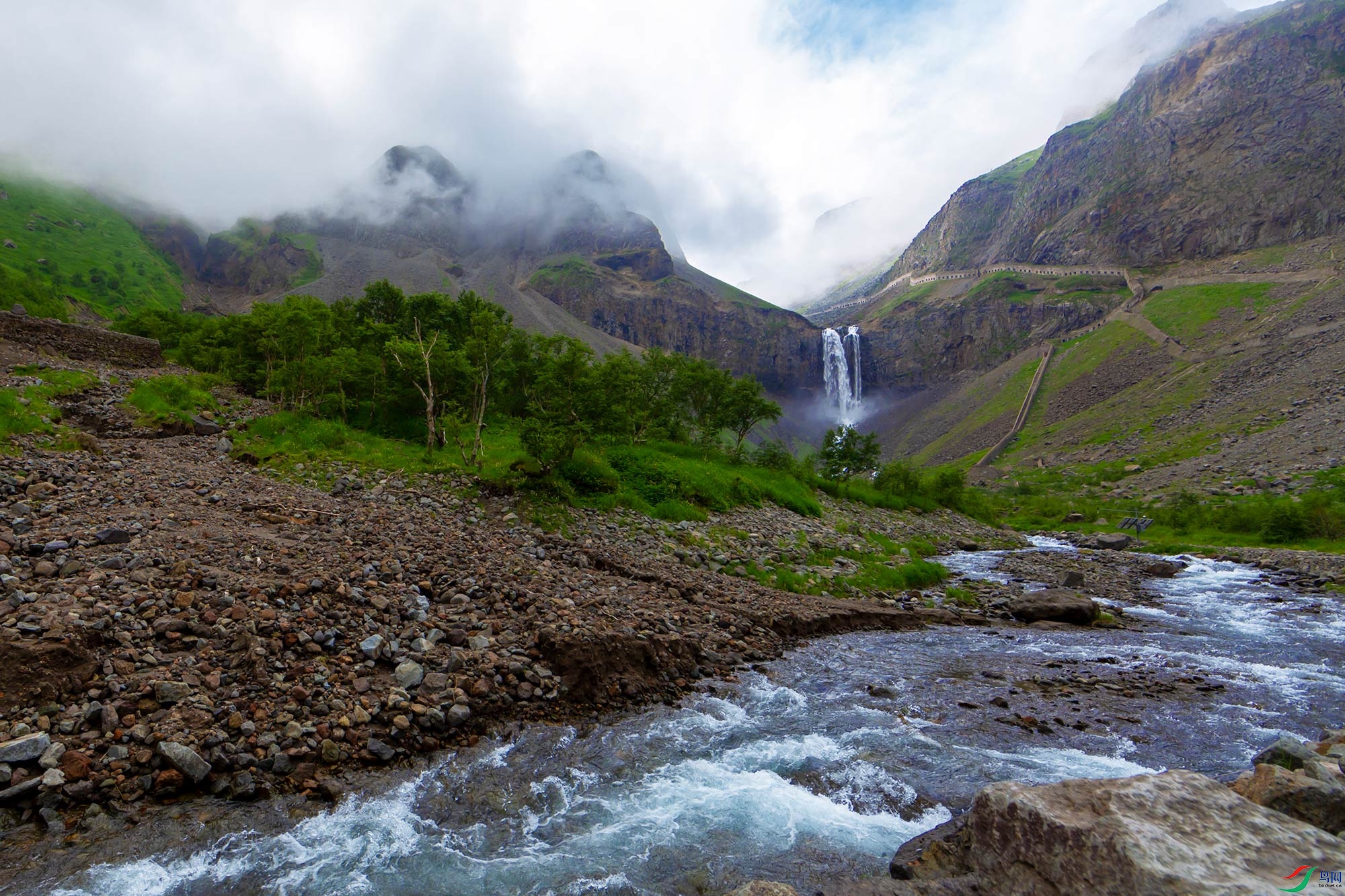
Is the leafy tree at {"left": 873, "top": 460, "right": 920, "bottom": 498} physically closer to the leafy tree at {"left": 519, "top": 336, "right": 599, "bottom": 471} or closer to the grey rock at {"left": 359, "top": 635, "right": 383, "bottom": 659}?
the leafy tree at {"left": 519, "top": 336, "right": 599, "bottom": 471}

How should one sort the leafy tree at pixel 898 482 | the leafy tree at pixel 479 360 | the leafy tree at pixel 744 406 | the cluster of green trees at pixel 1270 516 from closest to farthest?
the leafy tree at pixel 479 360, the cluster of green trees at pixel 1270 516, the leafy tree at pixel 744 406, the leafy tree at pixel 898 482

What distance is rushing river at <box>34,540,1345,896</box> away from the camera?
7.36 metres

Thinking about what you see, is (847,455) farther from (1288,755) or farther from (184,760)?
(184,760)

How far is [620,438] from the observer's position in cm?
3934

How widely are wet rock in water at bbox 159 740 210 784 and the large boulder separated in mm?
8874

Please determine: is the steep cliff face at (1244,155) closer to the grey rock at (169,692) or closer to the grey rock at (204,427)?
the grey rock at (204,427)

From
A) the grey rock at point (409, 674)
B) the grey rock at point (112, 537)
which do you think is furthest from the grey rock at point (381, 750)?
the grey rock at point (112, 537)

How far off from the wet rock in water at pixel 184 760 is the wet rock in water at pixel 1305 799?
12.7 metres

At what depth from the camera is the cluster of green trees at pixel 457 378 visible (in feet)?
106

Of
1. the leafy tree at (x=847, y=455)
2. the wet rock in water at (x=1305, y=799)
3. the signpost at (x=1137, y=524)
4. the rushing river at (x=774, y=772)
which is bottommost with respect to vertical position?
the rushing river at (x=774, y=772)

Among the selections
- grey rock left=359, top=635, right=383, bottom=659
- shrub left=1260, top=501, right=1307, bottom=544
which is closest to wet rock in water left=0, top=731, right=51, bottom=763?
grey rock left=359, top=635, right=383, bottom=659

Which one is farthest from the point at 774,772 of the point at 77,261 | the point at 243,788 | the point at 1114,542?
the point at 77,261

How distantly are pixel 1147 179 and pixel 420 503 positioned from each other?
841 feet

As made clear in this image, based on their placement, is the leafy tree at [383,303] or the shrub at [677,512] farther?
the leafy tree at [383,303]
